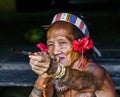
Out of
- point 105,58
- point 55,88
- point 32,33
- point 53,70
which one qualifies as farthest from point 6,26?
point 53,70

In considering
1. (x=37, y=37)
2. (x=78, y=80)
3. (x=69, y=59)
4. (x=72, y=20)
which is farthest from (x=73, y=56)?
(x=37, y=37)

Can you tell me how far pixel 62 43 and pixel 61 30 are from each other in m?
0.11

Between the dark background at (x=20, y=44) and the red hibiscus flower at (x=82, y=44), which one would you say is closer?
the red hibiscus flower at (x=82, y=44)

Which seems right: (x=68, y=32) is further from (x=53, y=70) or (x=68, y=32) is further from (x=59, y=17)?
(x=53, y=70)

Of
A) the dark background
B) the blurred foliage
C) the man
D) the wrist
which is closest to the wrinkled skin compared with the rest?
the man

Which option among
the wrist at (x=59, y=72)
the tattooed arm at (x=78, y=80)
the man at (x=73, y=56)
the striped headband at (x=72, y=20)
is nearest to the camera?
the wrist at (x=59, y=72)

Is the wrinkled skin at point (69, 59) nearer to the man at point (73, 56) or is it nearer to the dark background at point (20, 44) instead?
the man at point (73, 56)

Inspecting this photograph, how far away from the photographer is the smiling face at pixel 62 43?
3465 mm

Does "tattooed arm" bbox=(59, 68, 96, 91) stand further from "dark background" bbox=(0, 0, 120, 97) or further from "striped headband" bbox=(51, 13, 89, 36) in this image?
"dark background" bbox=(0, 0, 120, 97)

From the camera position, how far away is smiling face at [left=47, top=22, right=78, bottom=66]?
346cm

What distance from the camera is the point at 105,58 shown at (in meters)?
5.81

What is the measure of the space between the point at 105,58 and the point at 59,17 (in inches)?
90.9

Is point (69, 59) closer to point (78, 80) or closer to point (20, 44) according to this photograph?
point (78, 80)

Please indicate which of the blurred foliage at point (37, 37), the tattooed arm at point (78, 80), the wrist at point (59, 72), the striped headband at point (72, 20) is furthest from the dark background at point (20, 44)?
the wrist at point (59, 72)
